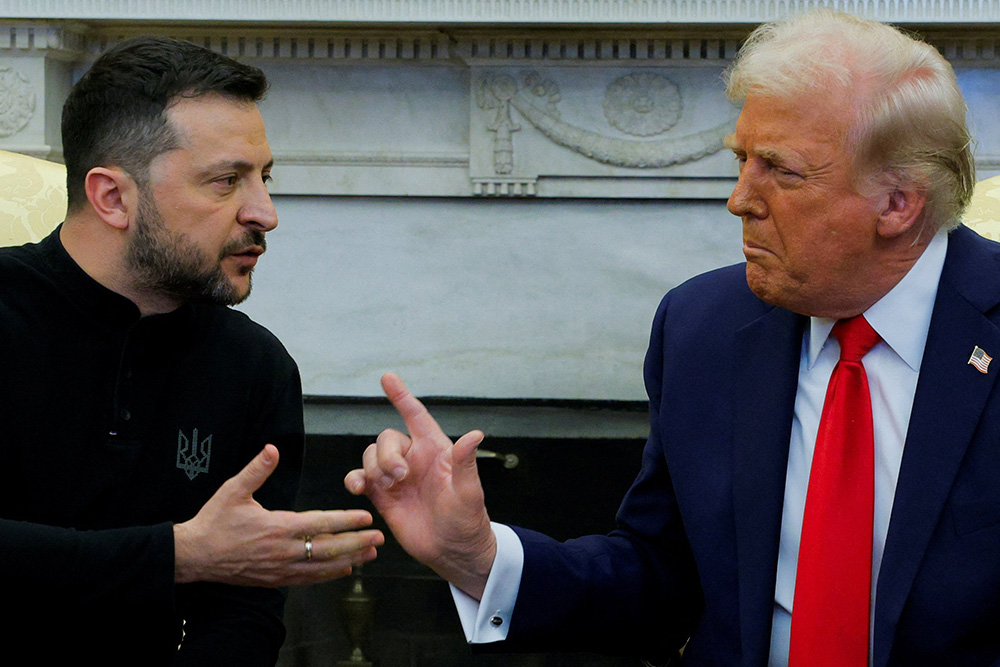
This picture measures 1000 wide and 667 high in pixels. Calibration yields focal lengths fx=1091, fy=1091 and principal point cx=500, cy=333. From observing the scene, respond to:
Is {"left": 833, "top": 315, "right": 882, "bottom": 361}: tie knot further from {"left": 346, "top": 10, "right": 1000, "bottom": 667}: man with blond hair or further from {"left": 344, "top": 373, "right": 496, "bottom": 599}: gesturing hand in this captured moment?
{"left": 344, "top": 373, "right": 496, "bottom": 599}: gesturing hand

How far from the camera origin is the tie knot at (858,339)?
4.21ft

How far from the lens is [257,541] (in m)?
1.26

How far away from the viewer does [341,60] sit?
305cm

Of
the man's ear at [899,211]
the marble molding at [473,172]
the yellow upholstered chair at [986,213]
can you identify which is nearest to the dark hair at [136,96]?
the man's ear at [899,211]

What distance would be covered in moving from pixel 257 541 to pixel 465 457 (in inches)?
12.3

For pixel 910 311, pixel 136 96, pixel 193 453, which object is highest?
pixel 136 96

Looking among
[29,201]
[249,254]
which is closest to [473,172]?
[29,201]

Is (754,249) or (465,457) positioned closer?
(465,457)

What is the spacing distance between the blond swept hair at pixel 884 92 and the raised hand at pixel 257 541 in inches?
27.5

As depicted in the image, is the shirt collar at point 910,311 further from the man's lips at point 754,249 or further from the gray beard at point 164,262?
the gray beard at point 164,262

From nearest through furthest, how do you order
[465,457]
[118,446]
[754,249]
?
[465,457] → [754,249] → [118,446]

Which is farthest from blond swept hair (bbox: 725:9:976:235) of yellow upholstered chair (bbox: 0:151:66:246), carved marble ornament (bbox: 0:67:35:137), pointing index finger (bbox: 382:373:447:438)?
carved marble ornament (bbox: 0:67:35:137)

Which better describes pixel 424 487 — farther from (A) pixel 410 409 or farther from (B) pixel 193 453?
(B) pixel 193 453

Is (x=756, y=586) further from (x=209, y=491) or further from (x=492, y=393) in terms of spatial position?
(x=492, y=393)
